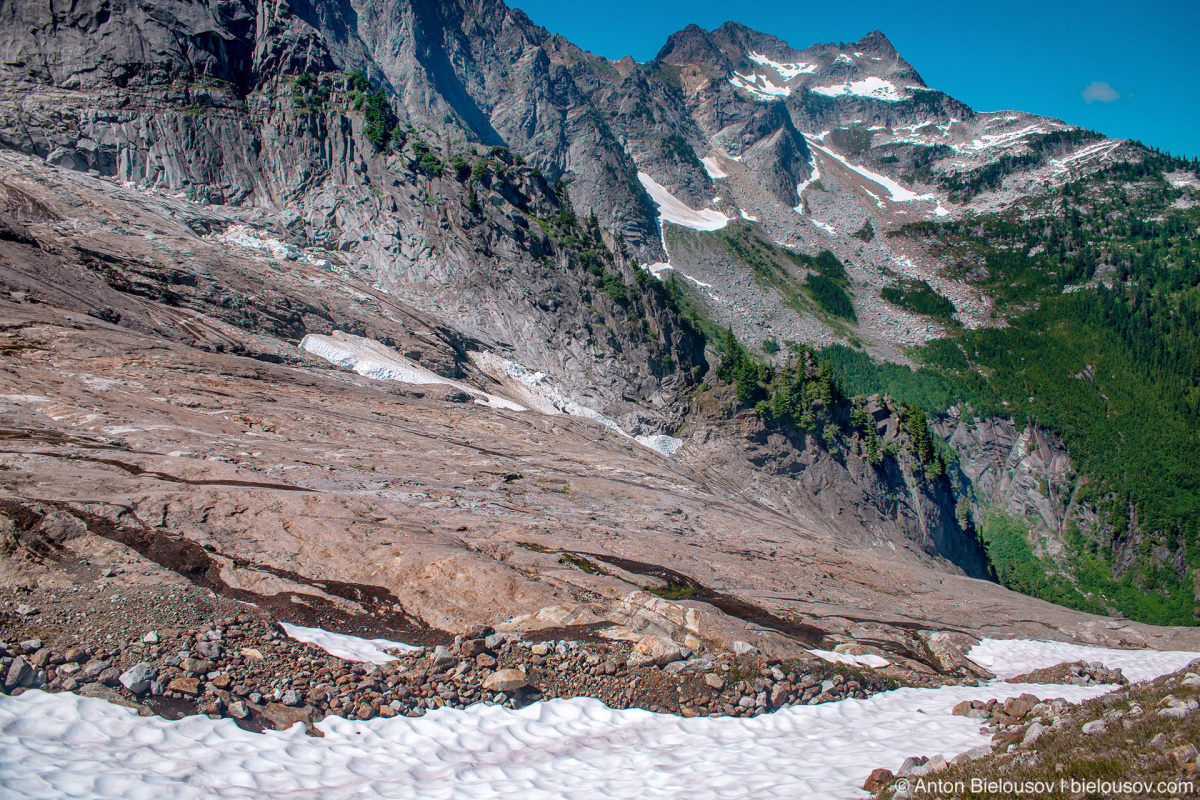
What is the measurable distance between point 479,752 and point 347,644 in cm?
334

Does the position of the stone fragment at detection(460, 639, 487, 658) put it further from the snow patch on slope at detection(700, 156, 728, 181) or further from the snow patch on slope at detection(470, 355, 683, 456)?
the snow patch on slope at detection(700, 156, 728, 181)

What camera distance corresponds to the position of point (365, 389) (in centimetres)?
3359

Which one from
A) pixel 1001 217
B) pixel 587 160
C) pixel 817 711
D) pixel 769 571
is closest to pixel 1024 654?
pixel 769 571

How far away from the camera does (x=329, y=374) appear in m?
35.4

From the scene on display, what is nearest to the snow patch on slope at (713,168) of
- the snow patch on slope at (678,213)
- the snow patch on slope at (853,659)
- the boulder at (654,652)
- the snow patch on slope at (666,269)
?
the snow patch on slope at (678,213)

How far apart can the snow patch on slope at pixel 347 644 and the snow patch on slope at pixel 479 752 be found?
163 cm

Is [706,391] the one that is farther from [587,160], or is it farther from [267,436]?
[587,160]

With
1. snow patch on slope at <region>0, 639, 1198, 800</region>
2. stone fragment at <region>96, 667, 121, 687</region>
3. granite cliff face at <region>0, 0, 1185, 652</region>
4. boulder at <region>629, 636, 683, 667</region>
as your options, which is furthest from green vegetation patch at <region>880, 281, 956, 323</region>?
stone fragment at <region>96, 667, 121, 687</region>

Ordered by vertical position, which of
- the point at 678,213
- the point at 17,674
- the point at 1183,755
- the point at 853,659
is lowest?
the point at 17,674

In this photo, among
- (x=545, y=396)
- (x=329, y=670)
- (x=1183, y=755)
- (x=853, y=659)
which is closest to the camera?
(x=1183, y=755)

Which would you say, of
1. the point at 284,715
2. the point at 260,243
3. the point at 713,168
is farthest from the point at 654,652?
the point at 713,168

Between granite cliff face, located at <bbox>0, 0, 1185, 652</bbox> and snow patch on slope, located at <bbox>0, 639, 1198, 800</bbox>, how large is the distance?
111 inches

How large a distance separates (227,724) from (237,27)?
80041 mm

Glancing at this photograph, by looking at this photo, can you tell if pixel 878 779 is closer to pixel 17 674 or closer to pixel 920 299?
pixel 17 674
